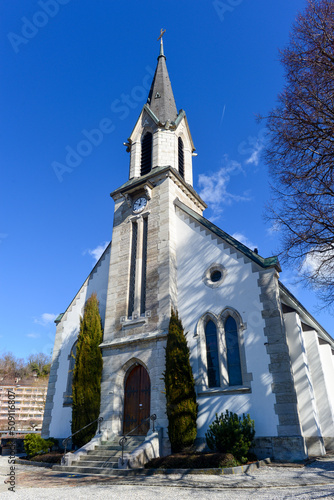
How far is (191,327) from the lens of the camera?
1498 cm

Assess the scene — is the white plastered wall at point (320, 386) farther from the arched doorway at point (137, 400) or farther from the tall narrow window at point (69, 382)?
the tall narrow window at point (69, 382)

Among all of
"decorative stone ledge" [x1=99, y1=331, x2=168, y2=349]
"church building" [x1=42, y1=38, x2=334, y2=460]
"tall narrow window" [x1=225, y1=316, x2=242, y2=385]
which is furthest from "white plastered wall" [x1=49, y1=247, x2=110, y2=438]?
"tall narrow window" [x1=225, y1=316, x2=242, y2=385]

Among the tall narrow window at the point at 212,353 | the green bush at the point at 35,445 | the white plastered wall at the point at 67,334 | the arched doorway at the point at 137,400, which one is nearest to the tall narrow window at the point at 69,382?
the white plastered wall at the point at 67,334

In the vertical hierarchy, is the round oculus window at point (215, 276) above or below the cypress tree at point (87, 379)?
above

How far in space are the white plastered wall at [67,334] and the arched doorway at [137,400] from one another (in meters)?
3.78

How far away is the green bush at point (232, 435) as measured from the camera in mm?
10796

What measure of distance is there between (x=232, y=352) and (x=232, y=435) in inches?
125

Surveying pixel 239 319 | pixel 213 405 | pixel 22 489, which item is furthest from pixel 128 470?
pixel 239 319

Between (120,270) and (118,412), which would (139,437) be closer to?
(118,412)

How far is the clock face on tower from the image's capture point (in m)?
19.2

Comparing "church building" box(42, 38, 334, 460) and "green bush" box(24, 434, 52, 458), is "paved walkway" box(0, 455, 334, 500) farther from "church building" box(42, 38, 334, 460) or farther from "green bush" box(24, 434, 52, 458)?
"green bush" box(24, 434, 52, 458)

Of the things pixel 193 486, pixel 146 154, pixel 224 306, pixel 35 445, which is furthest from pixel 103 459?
pixel 146 154

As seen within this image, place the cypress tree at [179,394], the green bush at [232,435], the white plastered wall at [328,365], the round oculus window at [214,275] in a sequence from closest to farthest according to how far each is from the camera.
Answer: the green bush at [232,435], the cypress tree at [179,394], the round oculus window at [214,275], the white plastered wall at [328,365]

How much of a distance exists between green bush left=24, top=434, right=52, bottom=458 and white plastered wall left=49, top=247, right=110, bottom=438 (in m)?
1.24
